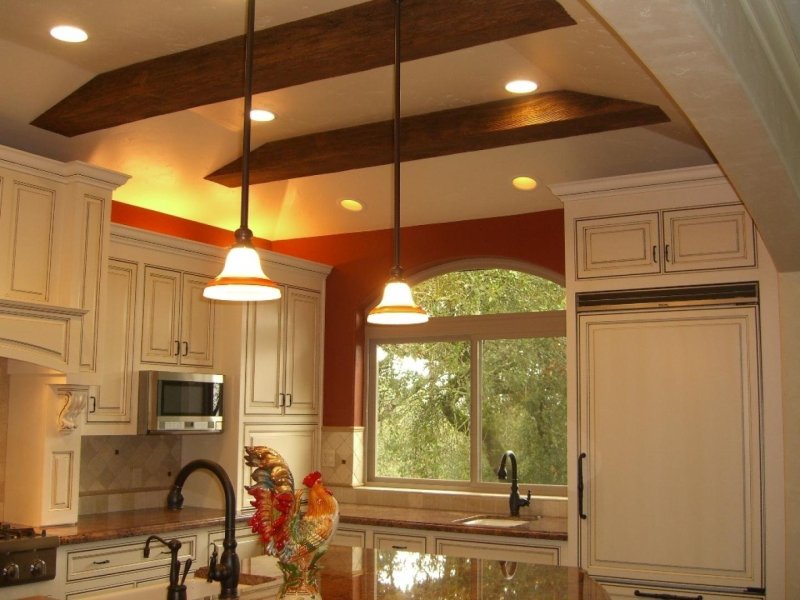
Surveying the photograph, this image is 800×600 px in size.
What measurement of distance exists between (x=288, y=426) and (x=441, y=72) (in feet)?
8.61

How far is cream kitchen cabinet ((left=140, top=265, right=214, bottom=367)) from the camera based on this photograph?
17.1ft

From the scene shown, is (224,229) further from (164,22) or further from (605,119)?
(605,119)

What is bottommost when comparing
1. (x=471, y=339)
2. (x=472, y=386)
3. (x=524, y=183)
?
(x=472, y=386)

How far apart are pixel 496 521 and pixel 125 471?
2250 millimetres

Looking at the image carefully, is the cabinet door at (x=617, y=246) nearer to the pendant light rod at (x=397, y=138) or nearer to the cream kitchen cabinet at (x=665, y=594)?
the cream kitchen cabinet at (x=665, y=594)

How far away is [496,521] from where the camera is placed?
523 centimetres

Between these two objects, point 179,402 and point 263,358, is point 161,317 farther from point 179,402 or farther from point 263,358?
point 263,358

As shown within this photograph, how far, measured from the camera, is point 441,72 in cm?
445

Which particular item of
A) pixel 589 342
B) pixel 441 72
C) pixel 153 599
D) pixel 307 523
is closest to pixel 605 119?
pixel 441 72

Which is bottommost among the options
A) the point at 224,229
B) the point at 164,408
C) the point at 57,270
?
the point at 164,408

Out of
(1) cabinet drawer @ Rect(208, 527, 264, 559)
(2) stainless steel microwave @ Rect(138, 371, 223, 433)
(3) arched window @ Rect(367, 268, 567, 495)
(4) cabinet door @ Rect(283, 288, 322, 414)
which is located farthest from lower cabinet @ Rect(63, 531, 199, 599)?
(3) arched window @ Rect(367, 268, 567, 495)

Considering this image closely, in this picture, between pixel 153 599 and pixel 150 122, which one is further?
pixel 150 122

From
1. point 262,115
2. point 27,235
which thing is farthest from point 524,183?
point 27,235

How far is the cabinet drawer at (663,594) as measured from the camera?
4234mm
